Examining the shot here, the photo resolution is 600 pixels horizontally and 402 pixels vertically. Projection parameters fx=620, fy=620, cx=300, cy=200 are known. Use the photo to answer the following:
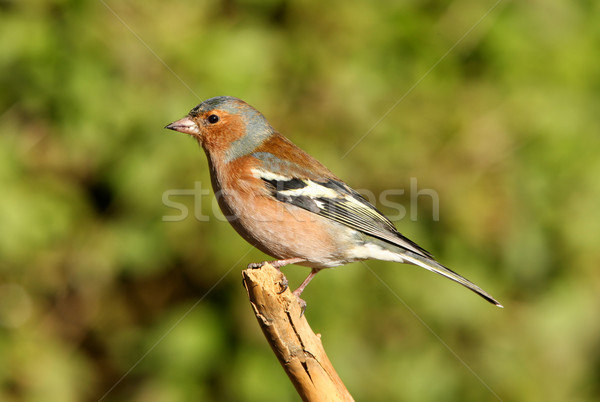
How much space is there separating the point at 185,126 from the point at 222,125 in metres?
0.23

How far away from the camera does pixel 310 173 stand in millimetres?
3799

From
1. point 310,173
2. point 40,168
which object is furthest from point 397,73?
point 40,168

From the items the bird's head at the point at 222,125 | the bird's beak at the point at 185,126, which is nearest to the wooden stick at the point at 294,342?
the bird's head at the point at 222,125

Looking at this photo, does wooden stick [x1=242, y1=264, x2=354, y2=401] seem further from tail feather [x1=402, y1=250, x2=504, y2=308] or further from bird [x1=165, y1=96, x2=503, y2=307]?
tail feather [x1=402, y1=250, x2=504, y2=308]

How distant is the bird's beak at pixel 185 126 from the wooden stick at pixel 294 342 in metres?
1.43

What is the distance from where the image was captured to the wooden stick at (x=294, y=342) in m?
2.70

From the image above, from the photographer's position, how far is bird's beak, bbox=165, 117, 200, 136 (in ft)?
12.8

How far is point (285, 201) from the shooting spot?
3.63 metres

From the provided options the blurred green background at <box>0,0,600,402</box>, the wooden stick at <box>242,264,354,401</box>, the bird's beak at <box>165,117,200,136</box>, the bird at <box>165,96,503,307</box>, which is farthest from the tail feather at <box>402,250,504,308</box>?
the bird's beak at <box>165,117,200,136</box>

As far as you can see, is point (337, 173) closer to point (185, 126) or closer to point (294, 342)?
point (185, 126)

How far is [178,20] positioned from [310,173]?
148cm

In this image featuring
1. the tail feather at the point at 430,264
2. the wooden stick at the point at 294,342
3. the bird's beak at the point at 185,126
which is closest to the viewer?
the wooden stick at the point at 294,342

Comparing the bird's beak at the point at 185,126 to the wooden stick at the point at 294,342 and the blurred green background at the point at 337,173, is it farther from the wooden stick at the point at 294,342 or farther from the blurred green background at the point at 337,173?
the wooden stick at the point at 294,342

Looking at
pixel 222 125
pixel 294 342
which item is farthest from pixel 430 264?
pixel 222 125
